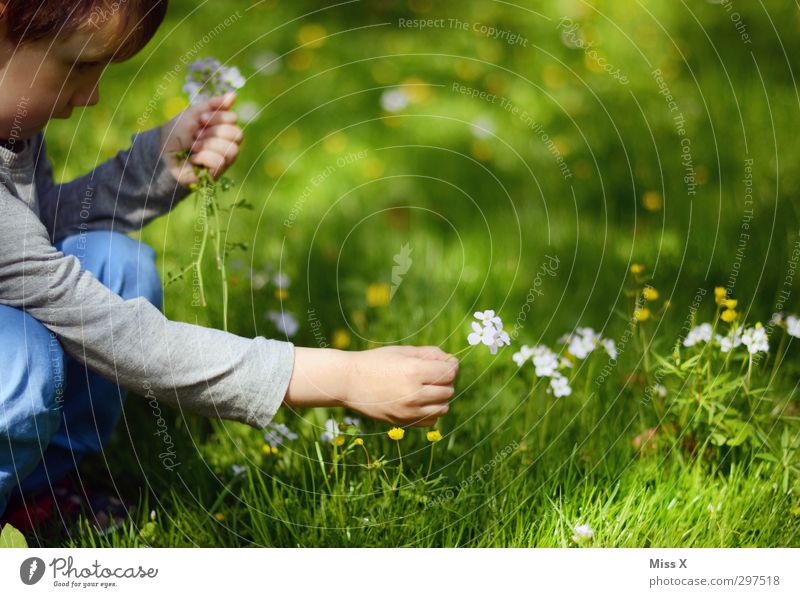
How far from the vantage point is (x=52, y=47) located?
1130 mm

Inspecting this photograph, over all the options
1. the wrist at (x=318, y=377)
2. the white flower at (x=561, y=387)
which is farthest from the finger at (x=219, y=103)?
the white flower at (x=561, y=387)

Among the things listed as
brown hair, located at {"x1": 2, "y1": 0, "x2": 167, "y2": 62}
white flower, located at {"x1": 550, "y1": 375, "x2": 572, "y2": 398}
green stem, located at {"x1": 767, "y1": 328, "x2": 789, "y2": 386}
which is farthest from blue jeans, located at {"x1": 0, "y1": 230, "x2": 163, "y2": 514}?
green stem, located at {"x1": 767, "y1": 328, "x2": 789, "y2": 386}

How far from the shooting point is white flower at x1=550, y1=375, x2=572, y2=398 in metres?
1.41

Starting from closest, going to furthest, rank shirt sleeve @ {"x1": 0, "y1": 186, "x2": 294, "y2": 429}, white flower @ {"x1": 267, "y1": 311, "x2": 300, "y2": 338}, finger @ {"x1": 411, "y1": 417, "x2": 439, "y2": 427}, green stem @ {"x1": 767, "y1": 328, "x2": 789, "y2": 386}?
shirt sleeve @ {"x1": 0, "y1": 186, "x2": 294, "y2": 429} → finger @ {"x1": 411, "y1": 417, "x2": 439, "y2": 427} → green stem @ {"x1": 767, "y1": 328, "x2": 789, "y2": 386} → white flower @ {"x1": 267, "y1": 311, "x2": 300, "y2": 338}

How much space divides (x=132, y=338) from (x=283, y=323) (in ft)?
1.60

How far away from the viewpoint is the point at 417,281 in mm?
1723

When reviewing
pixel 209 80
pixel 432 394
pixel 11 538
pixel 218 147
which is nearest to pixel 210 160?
pixel 218 147

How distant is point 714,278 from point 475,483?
24.7 inches

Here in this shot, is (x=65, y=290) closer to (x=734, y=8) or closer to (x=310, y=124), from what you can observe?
(x=310, y=124)

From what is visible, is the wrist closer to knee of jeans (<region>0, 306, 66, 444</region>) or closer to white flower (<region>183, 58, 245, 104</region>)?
knee of jeans (<region>0, 306, 66, 444</region>)

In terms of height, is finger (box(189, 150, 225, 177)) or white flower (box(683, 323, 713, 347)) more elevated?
finger (box(189, 150, 225, 177))

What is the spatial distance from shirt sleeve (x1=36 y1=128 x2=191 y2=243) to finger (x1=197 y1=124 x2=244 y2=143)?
0.08m

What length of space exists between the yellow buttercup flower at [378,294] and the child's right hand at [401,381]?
0.52 metres

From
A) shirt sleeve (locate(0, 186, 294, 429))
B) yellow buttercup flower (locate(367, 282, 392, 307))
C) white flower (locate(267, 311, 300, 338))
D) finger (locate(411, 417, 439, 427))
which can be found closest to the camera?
shirt sleeve (locate(0, 186, 294, 429))
